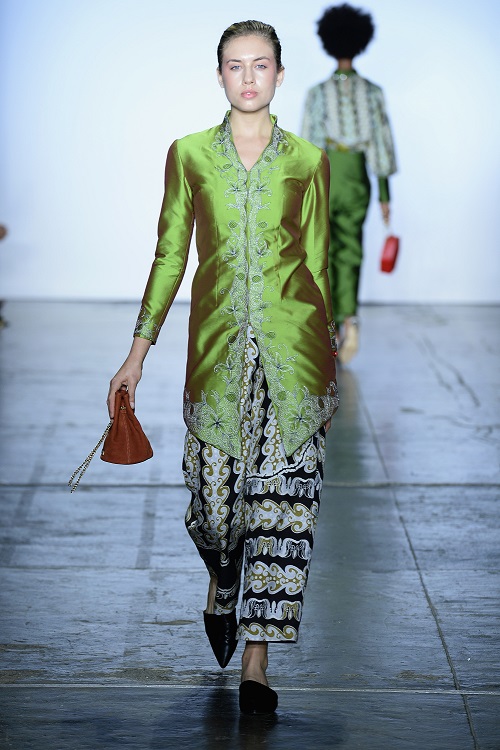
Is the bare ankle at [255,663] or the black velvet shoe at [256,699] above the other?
the bare ankle at [255,663]

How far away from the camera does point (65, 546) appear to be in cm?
399

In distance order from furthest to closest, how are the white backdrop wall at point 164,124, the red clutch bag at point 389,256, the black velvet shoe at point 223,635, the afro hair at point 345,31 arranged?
1. the white backdrop wall at point 164,124
2. the red clutch bag at point 389,256
3. the afro hair at point 345,31
4. the black velvet shoe at point 223,635

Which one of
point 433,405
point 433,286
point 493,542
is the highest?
point 493,542

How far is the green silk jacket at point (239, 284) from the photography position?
2.86 metres

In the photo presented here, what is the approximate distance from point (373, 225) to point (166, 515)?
624 cm

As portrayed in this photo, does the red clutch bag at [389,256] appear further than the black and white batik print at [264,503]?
Yes

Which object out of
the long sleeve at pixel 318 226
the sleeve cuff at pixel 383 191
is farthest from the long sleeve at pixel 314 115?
the long sleeve at pixel 318 226

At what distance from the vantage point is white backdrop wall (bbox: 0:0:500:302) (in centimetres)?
1016

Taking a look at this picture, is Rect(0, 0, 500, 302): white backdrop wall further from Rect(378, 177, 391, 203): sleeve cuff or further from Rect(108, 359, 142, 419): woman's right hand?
Rect(108, 359, 142, 419): woman's right hand

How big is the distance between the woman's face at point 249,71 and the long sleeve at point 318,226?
0.61 feet

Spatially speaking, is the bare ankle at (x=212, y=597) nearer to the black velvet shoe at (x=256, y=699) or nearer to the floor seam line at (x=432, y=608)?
the black velvet shoe at (x=256, y=699)

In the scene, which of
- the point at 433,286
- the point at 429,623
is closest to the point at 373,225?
the point at 433,286

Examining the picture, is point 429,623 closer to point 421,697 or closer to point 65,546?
point 421,697

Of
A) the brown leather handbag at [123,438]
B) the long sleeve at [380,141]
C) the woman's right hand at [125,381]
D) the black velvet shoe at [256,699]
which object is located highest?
the woman's right hand at [125,381]
